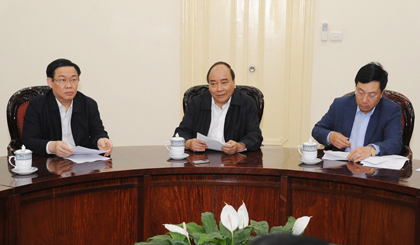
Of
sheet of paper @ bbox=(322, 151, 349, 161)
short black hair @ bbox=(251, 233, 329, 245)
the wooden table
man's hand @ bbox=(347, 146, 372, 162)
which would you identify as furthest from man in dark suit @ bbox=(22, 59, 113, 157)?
short black hair @ bbox=(251, 233, 329, 245)

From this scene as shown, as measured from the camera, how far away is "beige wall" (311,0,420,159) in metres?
4.34

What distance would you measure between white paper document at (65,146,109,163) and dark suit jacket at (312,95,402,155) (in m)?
1.34

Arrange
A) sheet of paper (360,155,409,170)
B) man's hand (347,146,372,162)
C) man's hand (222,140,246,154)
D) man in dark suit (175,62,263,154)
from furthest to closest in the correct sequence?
man in dark suit (175,62,263,154) → man's hand (222,140,246,154) → man's hand (347,146,372,162) → sheet of paper (360,155,409,170)

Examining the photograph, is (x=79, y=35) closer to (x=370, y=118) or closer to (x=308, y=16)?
(x=308, y=16)

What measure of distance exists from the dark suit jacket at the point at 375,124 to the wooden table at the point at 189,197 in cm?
19

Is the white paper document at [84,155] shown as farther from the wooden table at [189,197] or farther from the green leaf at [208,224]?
the green leaf at [208,224]

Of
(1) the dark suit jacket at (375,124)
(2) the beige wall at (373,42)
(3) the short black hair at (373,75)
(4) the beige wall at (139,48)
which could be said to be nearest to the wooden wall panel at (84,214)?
(1) the dark suit jacket at (375,124)

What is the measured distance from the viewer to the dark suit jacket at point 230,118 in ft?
9.82

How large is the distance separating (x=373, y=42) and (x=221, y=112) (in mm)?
2180

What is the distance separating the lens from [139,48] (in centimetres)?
451

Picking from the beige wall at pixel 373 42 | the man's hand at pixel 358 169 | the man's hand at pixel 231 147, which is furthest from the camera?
the beige wall at pixel 373 42

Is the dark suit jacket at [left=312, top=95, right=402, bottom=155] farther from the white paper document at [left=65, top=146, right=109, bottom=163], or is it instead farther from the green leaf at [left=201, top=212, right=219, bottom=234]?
the green leaf at [left=201, top=212, right=219, bottom=234]

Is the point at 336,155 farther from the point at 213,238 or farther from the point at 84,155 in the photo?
the point at 213,238

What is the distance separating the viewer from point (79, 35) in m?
4.41
